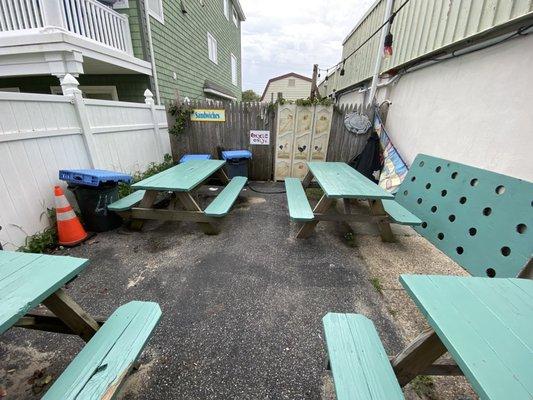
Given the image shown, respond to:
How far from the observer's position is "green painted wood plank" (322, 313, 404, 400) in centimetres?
108

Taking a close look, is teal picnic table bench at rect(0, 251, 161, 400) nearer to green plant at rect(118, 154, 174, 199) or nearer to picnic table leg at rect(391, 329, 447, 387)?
picnic table leg at rect(391, 329, 447, 387)

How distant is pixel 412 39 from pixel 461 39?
149 centimetres

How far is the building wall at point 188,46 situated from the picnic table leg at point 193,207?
3601 millimetres

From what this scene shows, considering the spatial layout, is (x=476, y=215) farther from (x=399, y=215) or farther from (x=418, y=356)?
(x=418, y=356)

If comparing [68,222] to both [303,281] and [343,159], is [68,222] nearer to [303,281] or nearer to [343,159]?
[303,281]

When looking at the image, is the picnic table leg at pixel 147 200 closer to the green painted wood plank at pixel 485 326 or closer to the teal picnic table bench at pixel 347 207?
the teal picnic table bench at pixel 347 207

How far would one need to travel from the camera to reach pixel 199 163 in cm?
461

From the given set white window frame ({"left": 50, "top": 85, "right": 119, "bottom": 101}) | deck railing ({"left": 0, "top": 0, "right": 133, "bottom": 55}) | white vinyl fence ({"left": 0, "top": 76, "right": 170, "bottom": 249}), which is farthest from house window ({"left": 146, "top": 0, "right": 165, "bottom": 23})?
white vinyl fence ({"left": 0, "top": 76, "right": 170, "bottom": 249})

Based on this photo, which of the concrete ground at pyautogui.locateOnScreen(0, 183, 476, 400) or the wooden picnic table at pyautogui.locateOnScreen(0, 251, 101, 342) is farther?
the concrete ground at pyautogui.locateOnScreen(0, 183, 476, 400)

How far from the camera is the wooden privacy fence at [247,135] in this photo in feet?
18.9

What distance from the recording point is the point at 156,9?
6664mm

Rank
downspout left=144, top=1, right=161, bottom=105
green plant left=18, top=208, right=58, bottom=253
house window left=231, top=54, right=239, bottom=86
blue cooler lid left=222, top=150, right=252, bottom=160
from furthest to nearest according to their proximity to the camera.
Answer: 1. house window left=231, top=54, right=239, bottom=86
2. downspout left=144, top=1, right=161, bottom=105
3. blue cooler lid left=222, top=150, right=252, bottom=160
4. green plant left=18, top=208, right=58, bottom=253

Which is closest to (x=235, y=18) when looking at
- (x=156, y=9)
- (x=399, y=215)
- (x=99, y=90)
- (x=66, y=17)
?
(x=156, y=9)

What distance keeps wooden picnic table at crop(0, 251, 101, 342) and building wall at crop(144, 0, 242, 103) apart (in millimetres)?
5238
